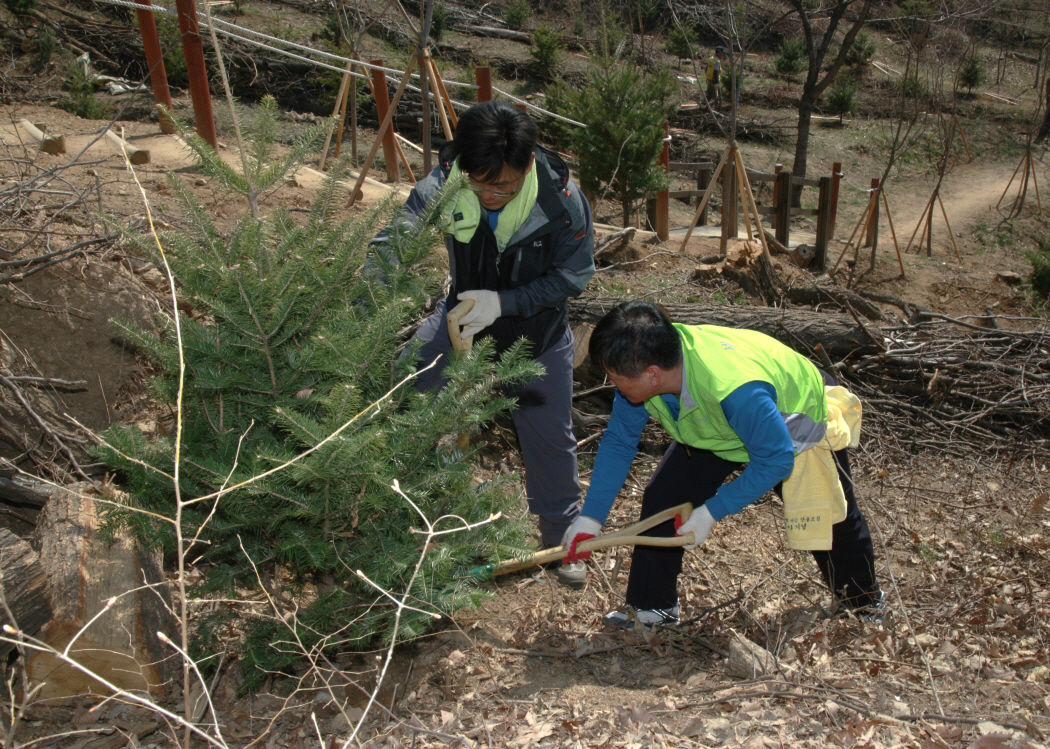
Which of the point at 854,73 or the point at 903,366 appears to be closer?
the point at 903,366

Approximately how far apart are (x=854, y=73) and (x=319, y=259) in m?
22.6

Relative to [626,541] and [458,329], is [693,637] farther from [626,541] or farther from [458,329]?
[458,329]

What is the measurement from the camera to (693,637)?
265cm

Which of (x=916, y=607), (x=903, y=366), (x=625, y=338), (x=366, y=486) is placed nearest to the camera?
(x=366, y=486)

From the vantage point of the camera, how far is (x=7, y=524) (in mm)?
2639

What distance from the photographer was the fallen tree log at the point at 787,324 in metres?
4.36

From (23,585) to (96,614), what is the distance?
0.21m

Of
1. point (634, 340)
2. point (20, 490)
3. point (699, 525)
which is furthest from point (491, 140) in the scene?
point (20, 490)

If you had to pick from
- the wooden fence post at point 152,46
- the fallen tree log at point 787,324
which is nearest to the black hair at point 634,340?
the fallen tree log at point 787,324

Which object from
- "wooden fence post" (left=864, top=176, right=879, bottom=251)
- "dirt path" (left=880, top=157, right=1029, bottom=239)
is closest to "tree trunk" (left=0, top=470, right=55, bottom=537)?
"wooden fence post" (left=864, top=176, right=879, bottom=251)

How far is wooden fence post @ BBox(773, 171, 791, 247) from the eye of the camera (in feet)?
32.8

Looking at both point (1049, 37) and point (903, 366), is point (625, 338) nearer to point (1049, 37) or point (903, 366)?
point (903, 366)

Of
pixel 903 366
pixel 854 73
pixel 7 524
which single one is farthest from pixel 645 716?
pixel 854 73

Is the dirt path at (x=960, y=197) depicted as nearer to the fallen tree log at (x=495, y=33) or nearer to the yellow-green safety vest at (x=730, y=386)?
the fallen tree log at (x=495, y=33)
